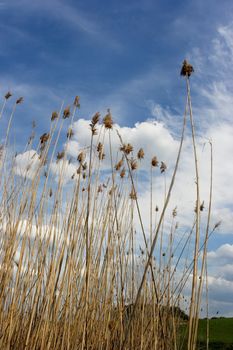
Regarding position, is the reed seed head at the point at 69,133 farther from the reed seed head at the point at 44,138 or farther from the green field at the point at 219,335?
the green field at the point at 219,335

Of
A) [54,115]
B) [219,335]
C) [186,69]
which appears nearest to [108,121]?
[186,69]

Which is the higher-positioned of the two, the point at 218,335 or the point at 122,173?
the point at 122,173

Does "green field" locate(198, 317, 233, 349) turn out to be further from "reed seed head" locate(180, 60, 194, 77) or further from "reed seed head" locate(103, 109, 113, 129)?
"reed seed head" locate(180, 60, 194, 77)

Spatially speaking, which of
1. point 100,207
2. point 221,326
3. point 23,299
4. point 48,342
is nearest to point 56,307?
point 48,342

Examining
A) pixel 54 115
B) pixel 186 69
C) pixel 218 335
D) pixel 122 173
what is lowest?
pixel 218 335

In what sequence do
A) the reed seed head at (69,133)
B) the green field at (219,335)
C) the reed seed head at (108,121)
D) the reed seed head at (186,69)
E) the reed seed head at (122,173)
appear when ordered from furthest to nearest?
the green field at (219,335)
the reed seed head at (122,173)
the reed seed head at (69,133)
the reed seed head at (108,121)
the reed seed head at (186,69)

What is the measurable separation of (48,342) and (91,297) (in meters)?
0.40

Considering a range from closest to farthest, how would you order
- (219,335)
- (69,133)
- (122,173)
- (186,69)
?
1. (186,69)
2. (69,133)
3. (122,173)
4. (219,335)

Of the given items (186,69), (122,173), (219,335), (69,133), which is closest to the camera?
(186,69)

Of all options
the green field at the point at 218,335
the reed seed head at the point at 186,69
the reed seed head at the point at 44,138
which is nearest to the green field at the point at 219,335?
the green field at the point at 218,335

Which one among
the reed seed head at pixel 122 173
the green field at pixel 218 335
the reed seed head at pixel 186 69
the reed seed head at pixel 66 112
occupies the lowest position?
the green field at pixel 218 335

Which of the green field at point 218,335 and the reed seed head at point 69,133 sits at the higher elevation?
the reed seed head at point 69,133

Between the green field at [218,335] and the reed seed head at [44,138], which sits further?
the green field at [218,335]

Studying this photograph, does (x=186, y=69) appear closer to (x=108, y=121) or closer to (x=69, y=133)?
(x=108, y=121)
